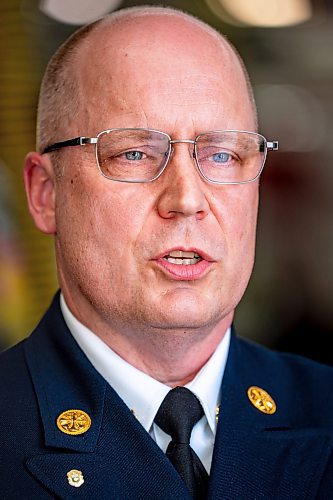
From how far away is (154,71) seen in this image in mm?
2270

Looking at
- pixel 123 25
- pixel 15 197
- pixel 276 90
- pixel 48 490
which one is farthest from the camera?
pixel 276 90

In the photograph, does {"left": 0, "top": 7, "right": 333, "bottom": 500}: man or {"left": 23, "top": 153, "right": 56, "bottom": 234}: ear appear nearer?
{"left": 0, "top": 7, "right": 333, "bottom": 500}: man

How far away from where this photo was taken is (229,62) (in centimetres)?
244

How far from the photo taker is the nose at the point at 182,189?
2.16 metres

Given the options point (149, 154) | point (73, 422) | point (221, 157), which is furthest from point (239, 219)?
point (73, 422)

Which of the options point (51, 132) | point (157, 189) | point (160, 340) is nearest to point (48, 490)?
point (160, 340)

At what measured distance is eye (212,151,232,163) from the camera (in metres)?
2.31

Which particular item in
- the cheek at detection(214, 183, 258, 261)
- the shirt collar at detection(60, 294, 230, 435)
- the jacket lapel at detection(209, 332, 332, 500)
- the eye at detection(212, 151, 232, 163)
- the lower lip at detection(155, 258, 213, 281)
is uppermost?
the eye at detection(212, 151, 232, 163)

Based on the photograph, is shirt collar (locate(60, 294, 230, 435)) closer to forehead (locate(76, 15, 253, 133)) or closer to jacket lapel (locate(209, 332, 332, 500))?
jacket lapel (locate(209, 332, 332, 500))

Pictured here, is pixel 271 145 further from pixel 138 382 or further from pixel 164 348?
pixel 138 382

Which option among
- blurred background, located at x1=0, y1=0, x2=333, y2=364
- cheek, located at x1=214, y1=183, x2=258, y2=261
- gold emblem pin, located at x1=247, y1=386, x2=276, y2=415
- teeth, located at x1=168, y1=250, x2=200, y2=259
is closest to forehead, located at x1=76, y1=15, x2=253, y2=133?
cheek, located at x1=214, y1=183, x2=258, y2=261

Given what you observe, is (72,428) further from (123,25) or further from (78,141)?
(123,25)

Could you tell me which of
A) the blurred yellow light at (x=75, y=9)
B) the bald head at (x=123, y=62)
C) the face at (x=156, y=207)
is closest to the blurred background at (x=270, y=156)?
the blurred yellow light at (x=75, y=9)

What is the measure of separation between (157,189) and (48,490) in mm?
734
